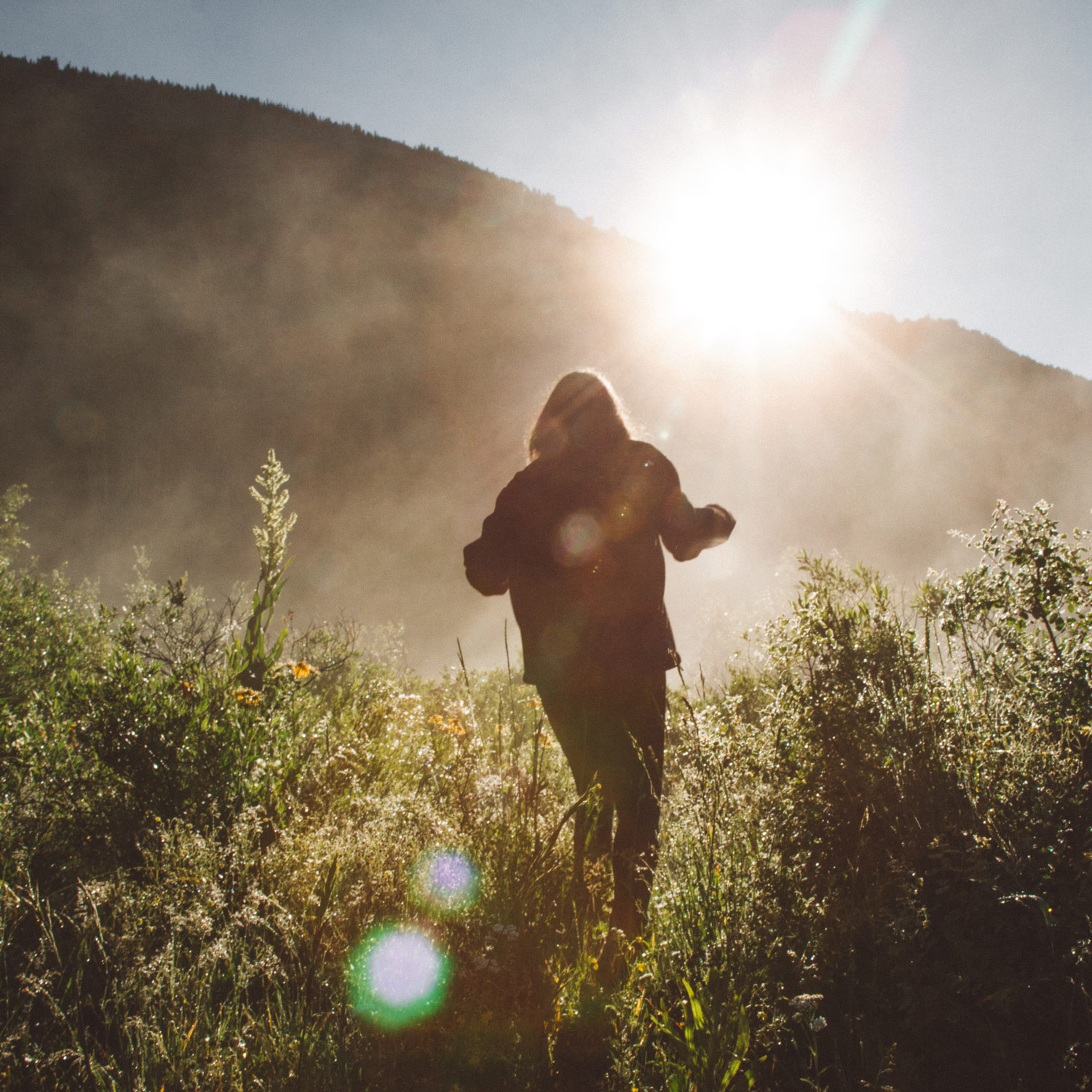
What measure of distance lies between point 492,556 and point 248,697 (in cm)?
123

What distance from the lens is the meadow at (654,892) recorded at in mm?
1061

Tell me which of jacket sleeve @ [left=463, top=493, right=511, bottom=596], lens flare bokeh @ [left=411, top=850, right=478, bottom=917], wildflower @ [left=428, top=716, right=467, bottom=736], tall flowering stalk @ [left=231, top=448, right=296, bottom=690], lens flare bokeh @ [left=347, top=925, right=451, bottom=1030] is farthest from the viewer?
wildflower @ [left=428, top=716, right=467, bottom=736]

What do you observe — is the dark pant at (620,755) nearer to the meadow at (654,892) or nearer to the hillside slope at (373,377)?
the meadow at (654,892)

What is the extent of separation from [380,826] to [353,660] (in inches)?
134

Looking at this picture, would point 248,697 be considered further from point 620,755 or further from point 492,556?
point 620,755

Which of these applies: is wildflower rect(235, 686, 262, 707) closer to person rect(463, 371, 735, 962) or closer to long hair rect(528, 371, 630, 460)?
person rect(463, 371, 735, 962)

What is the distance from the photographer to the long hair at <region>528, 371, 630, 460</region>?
7.13 feet

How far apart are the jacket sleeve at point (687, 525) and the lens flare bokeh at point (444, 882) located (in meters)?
1.24

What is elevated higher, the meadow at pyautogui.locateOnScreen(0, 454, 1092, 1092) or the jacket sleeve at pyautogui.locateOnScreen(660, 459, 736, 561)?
the jacket sleeve at pyautogui.locateOnScreen(660, 459, 736, 561)

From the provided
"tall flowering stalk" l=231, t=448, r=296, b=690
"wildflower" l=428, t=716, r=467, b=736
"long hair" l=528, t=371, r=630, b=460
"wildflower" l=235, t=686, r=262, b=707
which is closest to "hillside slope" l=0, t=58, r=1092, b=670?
"wildflower" l=428, t=716, r=467, b=736

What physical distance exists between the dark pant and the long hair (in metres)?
0.96

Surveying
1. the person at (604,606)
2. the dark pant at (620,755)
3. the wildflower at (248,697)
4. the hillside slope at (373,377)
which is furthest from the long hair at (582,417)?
the hillside slope at (373,377)

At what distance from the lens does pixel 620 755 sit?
176 cm

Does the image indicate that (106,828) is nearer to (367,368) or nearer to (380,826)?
(380,826)
